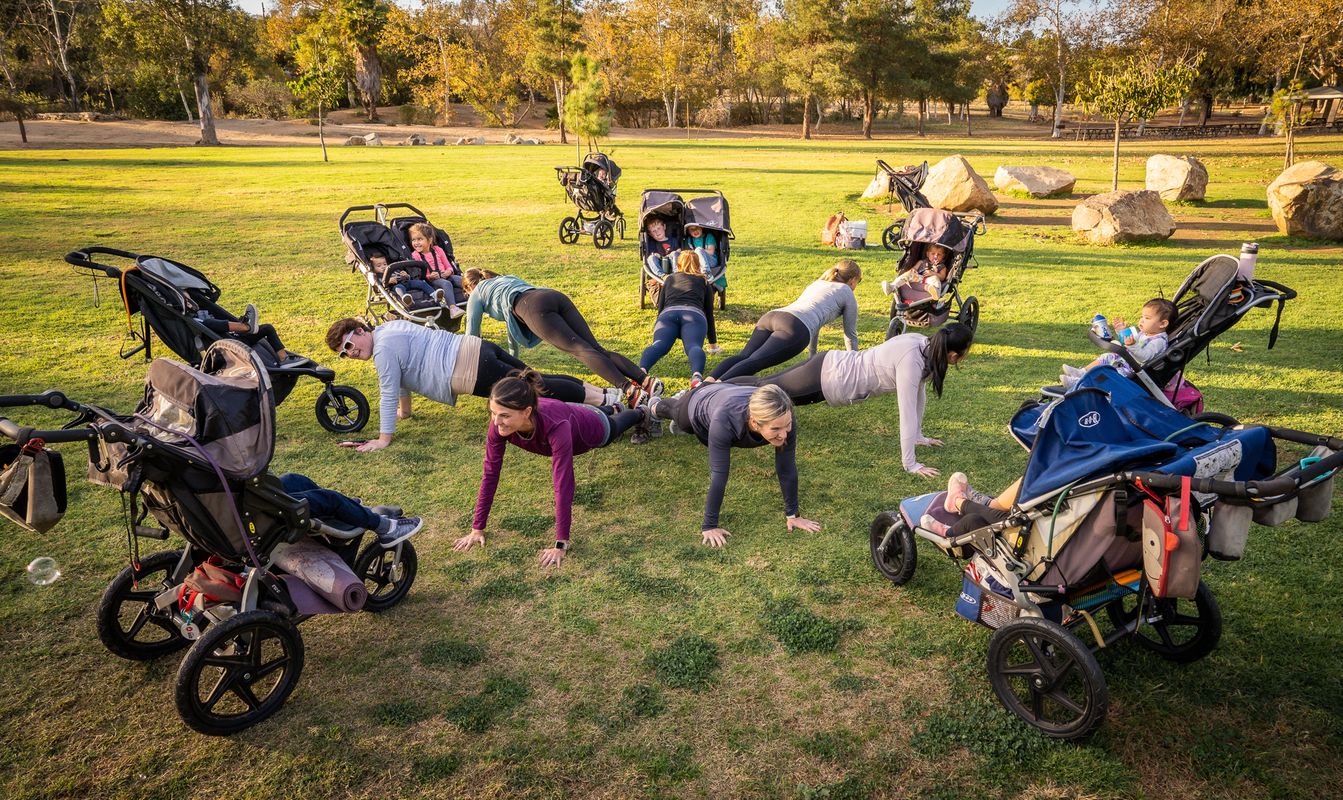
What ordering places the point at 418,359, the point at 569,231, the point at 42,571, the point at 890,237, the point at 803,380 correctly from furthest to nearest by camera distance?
the point at 569,231
the point at 890,237
the point at 418,359
the point at 803,380
the point at 42,571

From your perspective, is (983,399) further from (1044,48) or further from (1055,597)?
(1044,48)

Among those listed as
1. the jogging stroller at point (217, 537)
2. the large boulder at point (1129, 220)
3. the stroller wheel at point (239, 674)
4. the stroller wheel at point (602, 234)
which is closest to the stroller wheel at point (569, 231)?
the stroller wheel at point (602, 234)

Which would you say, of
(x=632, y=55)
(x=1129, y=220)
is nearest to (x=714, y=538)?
Answer: (x=1129, y=220)

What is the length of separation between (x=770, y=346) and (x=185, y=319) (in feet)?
16.5

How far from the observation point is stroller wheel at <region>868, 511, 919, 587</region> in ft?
14.8

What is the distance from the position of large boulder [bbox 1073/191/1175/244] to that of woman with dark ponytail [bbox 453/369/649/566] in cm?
1324

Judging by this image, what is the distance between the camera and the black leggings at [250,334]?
21.5ft

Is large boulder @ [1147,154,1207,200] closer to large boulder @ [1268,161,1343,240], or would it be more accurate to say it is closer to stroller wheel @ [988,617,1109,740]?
large boulder @ [1268,161,1343,240]

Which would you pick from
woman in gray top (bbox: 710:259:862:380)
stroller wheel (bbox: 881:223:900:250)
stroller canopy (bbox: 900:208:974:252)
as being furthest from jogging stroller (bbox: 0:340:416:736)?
stroller wheel (bbox: 881:223:900:250)

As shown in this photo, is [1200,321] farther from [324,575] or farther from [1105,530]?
[324,575]

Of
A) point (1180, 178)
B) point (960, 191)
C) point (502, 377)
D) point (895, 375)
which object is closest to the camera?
point (895, 375)

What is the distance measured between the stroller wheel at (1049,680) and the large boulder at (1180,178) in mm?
18546

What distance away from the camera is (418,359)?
599cm

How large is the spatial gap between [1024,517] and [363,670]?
136 inches
